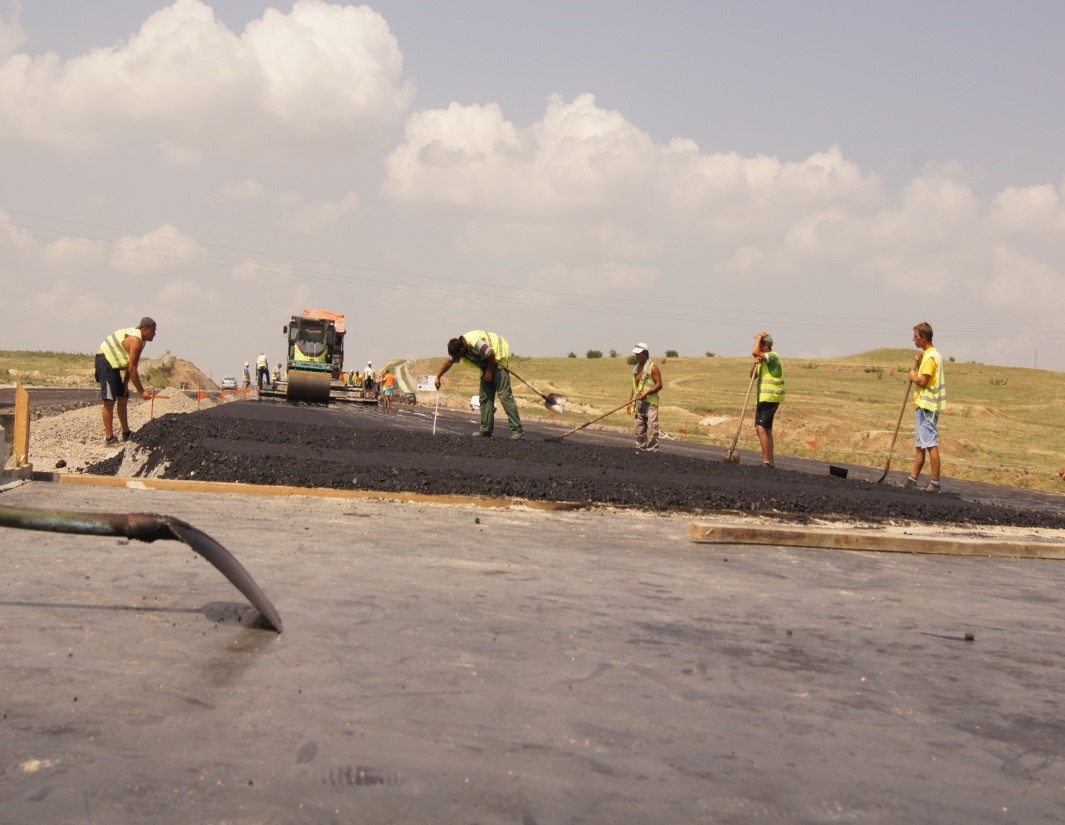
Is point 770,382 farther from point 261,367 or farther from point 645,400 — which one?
point 261,367

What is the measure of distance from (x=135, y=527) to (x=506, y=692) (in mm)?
1756

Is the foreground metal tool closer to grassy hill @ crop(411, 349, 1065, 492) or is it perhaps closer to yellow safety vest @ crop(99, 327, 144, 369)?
yellow safety vest @ crop(99, 327, 144, 369)

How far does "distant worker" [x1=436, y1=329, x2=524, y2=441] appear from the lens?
18.1 m

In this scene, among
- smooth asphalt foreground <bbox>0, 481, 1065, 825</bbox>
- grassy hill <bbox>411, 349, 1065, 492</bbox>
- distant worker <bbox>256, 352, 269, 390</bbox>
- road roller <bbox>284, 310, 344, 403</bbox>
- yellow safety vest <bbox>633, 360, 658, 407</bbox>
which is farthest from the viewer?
distant worker <bbox>256, 352, 269, 390</bbox>

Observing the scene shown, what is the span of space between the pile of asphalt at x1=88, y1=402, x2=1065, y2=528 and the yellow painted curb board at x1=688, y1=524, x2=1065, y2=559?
2.04 meters

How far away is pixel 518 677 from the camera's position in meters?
4.47

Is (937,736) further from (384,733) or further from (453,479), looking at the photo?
(453,479)

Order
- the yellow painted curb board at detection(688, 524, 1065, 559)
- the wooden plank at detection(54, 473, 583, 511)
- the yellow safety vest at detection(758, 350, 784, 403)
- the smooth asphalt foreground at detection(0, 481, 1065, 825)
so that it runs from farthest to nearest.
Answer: the yellow safety vest at detection(758, 350, 784, 403), the wooden plank at detection(54, 473, 583, 511), the yellow painted curb board at detection(688, 524, 1065, 559), the smooth asphalt foreground at detection(0, 481, 1065, 825)

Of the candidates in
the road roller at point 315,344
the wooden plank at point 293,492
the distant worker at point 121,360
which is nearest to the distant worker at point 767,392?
the wooden plank at point 293,492

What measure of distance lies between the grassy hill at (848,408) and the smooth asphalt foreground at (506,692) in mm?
14134

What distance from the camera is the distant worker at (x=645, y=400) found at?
1867 cm

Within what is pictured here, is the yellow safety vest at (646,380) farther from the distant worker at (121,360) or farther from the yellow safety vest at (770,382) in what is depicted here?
the distant worker at (121,360)

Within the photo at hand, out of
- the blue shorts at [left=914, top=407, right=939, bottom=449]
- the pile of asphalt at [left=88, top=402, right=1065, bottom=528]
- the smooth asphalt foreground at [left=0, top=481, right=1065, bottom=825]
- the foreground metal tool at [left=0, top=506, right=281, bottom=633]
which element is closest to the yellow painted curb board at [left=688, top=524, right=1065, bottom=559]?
the smooth asphalt foreground at [left=0, top=481, right=1065, bottom=825]

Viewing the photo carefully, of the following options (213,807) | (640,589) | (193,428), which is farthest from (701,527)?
(193,428)
